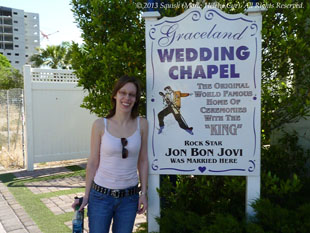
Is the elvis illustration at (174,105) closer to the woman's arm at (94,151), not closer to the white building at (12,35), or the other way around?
the woman's arm at (94,151)

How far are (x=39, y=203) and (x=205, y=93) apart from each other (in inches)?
157

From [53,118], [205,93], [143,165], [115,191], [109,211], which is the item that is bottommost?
[109,211]

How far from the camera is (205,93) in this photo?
9.14 feet

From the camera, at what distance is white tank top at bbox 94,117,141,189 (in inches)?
99.0

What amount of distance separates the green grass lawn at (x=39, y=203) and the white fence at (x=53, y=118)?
3.19ft

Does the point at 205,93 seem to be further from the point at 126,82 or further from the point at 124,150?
the point at 124,150

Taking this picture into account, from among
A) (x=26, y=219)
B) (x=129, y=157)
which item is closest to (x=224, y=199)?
(x=129, y=157)

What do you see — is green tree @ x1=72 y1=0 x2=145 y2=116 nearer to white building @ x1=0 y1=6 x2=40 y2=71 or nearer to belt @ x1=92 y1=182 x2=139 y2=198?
belt @ x1=92 y1=182 x2=139 y2=198

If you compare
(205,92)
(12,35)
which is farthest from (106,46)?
(12,35)

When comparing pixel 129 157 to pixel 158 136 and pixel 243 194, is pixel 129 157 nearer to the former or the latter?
pixel 158 136

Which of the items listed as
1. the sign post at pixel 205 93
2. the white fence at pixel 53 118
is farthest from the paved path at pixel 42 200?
the sign post at pixel 205 93

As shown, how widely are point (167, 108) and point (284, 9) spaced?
151 cm

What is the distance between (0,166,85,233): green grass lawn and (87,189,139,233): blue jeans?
1.94m

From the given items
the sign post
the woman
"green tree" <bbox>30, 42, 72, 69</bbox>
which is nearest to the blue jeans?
the woman
